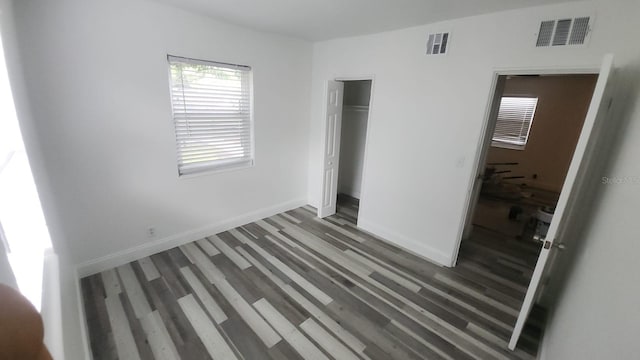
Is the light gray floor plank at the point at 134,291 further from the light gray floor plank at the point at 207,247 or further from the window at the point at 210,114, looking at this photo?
the window at the point at 210,114

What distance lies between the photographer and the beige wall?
5328mm

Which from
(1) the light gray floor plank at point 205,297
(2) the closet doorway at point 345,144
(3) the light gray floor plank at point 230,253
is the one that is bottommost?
(1) the light gray floor plank at point 205,297

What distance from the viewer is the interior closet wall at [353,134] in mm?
4590

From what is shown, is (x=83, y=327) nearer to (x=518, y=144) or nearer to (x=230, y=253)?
(x=230, y=253)

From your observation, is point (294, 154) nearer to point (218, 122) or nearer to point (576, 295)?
point (218, 122)

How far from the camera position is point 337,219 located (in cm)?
402

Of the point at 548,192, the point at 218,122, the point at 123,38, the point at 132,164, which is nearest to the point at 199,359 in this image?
the point at 132,164

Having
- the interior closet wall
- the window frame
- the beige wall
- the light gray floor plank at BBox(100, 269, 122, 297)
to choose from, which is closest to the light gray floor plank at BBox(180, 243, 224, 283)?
the light gray floor plank at BBox(100, 269, 122, 297)

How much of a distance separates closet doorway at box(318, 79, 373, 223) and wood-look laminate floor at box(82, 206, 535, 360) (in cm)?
103

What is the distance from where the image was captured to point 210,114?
9.78 ft

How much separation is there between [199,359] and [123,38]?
2711 mm

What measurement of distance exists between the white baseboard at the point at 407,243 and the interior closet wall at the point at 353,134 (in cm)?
137

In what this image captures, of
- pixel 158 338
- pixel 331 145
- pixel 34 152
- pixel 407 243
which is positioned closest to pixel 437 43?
pixel 331 145

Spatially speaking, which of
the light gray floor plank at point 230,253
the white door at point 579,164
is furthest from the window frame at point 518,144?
the light gray floor plank at point 230,253
